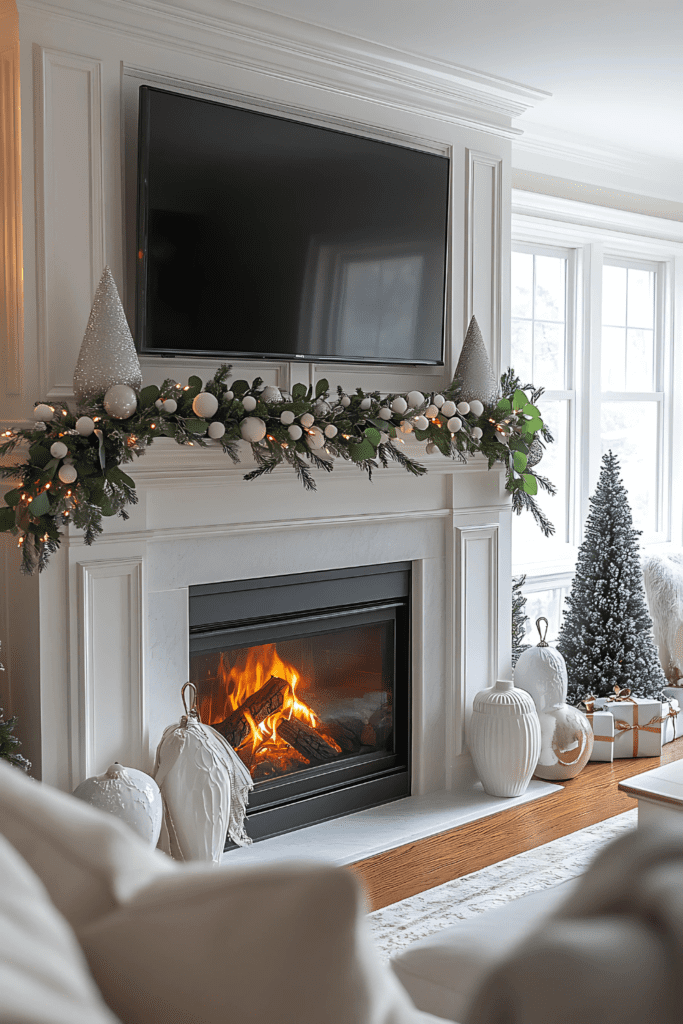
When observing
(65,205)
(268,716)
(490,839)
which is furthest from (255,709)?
(65,205)

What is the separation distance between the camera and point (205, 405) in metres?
2.51

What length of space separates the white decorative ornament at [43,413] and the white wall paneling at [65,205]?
198mm

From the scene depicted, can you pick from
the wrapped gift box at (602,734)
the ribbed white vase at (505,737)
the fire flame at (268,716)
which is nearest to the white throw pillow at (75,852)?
the fire flame at (268,716)

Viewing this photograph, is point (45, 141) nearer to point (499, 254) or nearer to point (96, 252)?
point (96, 252)

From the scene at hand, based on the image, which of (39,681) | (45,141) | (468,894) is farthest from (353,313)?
(468,894)

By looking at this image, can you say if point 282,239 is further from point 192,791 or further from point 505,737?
point 505,737

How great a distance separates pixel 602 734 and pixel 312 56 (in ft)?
9.41

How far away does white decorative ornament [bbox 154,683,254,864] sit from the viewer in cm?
268

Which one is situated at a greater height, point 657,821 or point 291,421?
point 291,421

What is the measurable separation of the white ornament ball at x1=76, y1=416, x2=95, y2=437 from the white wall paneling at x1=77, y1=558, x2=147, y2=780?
16.5 inches

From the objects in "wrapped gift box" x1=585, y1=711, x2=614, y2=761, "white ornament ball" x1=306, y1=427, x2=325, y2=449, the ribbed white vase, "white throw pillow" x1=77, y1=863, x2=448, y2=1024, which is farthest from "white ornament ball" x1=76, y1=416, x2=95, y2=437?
"wrapped gift box" x1=585, y1=711, x2=614, y2=761

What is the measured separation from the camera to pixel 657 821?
53 cm

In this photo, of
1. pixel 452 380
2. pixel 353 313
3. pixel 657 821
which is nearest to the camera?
pixel 657 821

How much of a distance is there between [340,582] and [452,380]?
871 mm
